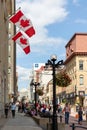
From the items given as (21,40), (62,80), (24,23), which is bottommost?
(62,80)

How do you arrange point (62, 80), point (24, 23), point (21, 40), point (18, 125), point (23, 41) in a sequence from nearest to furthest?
point (18, 125) → point (24, 23) → point (23, 41) → point (21, 40) → point (62, 80)

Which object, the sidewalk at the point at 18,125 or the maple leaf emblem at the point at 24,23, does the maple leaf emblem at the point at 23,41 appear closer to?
the maple leaf emblem at the point at 24,23

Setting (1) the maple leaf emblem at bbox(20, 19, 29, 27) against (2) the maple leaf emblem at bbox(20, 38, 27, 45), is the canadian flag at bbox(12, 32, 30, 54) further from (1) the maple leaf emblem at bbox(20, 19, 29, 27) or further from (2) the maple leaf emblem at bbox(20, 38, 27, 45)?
(1) the maple leaf emblem at bbox(20, 19, 29, 27)

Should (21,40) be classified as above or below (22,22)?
below

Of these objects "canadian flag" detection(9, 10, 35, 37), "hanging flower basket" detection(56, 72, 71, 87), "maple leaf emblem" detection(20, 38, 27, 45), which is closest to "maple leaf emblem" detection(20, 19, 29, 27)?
"canadian flag" detection(9, 10, 35, 37)

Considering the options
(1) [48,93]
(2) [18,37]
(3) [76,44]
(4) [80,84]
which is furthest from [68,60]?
(2) [18,37]

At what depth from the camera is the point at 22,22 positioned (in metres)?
30.6

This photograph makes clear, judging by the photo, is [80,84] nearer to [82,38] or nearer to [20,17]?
[82,38]

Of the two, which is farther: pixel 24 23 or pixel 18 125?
pixel 24 23

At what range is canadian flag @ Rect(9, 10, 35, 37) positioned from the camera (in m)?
30.3

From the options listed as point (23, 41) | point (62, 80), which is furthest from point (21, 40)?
point (62, 80)

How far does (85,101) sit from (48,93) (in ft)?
220

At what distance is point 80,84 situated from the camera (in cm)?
11031

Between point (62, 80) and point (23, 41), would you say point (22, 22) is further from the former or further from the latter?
point (62, 80)
